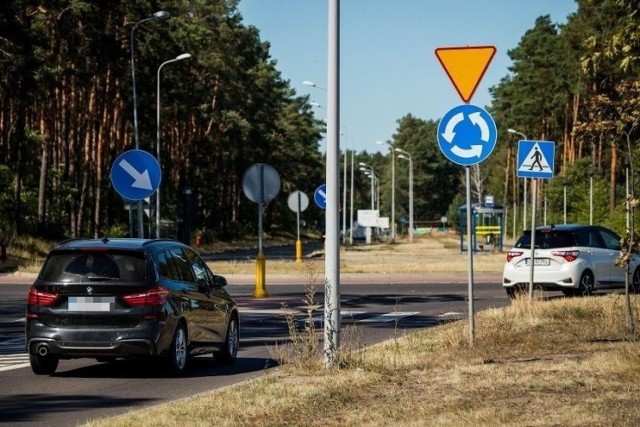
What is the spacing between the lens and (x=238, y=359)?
16438 mm

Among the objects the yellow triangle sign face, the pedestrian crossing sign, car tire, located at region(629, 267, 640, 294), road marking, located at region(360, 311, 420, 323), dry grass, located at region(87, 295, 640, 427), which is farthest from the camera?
car tire, located at region(629, 267, 640, 294)

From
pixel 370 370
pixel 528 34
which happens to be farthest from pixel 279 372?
pixel 528 34

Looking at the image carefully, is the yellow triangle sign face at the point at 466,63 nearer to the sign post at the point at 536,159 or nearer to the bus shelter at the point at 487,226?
the sign post at the point at 536,159

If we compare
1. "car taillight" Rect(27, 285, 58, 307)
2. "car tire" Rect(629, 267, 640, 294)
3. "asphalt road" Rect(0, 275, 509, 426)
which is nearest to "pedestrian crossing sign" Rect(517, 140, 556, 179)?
"asphalt road" Rect(0, 275, 509, 426)

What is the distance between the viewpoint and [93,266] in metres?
13.9

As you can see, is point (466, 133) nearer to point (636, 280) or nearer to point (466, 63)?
point (466, 63)

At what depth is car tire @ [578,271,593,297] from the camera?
2711 cm

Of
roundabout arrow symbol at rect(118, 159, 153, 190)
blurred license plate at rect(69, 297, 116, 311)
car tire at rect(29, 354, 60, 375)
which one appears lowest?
car tire at rect(29, 354, 60, 375)

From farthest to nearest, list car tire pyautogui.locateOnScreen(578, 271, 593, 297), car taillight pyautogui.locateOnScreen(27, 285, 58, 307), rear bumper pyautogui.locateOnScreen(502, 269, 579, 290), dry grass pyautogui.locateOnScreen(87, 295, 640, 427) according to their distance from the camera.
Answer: car tire pyautogui.locateOnScreen(578, 271, 593, 297) < rear bumper pyautogui.locateOnScreen(502, 269, 579, 290) < car taillight pyautogui.locateOnScreen(27, 285, 58, 307) < dry grass pyautogui.locateOnScreen(87, 295, 640, 427)

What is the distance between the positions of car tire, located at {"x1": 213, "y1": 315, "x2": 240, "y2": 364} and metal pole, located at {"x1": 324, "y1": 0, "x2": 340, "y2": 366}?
297 centimetres

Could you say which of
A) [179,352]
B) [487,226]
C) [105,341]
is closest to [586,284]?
[179,352]

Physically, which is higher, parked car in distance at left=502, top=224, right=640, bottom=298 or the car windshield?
the car windshield

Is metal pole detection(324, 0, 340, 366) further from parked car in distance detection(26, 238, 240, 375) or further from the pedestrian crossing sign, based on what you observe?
the pedestrian crossing sign

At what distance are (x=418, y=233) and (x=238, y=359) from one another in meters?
145
